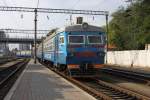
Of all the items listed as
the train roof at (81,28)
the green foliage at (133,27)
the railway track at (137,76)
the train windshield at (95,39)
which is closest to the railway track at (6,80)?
the train roof at (81,28)

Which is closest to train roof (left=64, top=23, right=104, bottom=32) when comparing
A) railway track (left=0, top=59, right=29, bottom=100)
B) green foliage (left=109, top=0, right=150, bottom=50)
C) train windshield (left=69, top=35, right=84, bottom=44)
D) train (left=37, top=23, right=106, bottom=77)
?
train (left=37, top=23, right=106, bottom=77)

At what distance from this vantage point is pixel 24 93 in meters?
15.3

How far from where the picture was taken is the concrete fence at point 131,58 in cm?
4007

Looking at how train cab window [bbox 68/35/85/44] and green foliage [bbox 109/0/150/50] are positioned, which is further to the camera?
green foliage [bbox 109/0/150/50]

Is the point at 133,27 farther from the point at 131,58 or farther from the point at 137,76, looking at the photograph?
the point at 137,76

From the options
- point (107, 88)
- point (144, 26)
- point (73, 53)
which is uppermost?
point (144, 26)

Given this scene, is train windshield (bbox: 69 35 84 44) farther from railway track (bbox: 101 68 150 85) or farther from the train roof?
railway track (bbox: 101 68 150 85)

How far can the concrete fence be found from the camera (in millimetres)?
40066

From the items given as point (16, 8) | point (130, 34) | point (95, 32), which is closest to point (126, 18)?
point (130, 34)

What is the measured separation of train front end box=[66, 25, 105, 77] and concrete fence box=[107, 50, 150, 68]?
17.9m

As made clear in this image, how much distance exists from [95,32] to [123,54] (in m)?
26.0

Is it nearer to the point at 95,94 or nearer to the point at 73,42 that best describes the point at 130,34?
the point at 73,42

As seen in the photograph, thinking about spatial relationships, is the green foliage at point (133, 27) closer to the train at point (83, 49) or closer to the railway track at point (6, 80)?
the railway track at point (6, 80)

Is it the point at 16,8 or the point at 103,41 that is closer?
the point at 103,41
